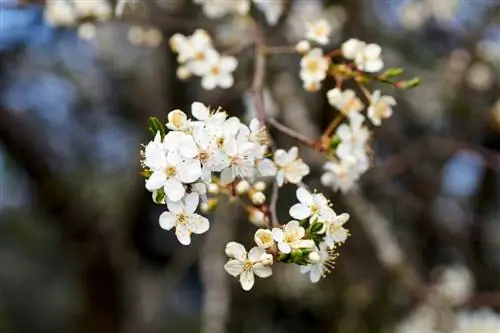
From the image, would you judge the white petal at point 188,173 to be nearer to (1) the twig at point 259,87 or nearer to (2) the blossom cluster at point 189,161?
(2) the blossom cluster at point 189,161

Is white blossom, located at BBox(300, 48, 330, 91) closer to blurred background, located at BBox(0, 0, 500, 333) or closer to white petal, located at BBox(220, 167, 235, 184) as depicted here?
white petal, located at BBox(220, 167, 235, 184)

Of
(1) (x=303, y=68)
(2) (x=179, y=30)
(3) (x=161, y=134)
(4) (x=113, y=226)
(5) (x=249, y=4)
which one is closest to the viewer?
(3) (x=161, y=134)

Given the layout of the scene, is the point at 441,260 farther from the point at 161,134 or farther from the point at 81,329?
the point at 161,134

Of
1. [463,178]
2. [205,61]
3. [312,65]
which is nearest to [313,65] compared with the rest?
[312,65]

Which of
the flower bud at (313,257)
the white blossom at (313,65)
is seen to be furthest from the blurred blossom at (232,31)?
the flower bud at (313,257)

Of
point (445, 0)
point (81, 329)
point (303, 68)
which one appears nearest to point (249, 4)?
point (303, 68)

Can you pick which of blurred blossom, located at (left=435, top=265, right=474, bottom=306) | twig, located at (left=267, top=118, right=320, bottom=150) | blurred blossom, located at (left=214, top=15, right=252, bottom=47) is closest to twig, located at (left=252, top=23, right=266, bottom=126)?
twig, located at (left=267, top=118, right=320, bottom=150)
